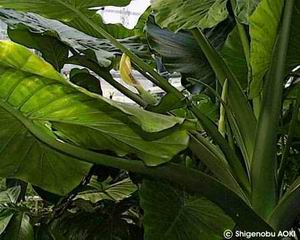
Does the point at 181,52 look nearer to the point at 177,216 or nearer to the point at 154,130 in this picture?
the point at 177,216

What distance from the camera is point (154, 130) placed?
0.55 m

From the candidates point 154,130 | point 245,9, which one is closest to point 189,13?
point 245,9

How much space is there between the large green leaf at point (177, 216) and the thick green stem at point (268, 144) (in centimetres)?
10

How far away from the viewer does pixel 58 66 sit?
95 cm

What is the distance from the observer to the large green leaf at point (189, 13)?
0.79 m

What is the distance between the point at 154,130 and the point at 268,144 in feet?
0.93

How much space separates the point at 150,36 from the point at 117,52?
0.08 m

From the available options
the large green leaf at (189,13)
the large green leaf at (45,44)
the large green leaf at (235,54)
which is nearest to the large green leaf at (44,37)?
the large green leaf at (45,44)

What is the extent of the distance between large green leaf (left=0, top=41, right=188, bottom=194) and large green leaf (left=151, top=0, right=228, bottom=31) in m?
0.24

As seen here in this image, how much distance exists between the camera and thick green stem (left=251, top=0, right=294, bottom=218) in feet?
2.48

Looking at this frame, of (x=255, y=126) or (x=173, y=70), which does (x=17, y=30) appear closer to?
(x=173, y=70)

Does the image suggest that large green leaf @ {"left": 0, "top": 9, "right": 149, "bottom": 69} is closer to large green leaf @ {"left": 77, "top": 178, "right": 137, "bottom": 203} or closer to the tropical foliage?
the tropical foliage

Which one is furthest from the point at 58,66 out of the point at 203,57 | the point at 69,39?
the point at 203,57

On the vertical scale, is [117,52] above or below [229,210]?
above
